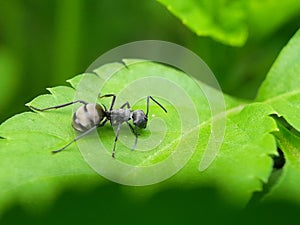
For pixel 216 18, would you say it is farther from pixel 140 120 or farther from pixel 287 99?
pixel 140 120

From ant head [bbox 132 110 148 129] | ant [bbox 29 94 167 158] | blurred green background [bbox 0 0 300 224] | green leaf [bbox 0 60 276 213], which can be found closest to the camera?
green leaf [bbox 0 60 276 213]

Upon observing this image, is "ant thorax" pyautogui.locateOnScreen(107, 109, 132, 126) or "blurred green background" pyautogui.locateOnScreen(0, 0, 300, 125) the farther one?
"blurred green background" pyautogui.locateOnScreen(0, 0, 300, 125)

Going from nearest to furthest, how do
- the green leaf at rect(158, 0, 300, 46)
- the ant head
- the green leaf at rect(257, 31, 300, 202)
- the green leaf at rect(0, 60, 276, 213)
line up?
the green leaf at rect(0, 60, 276, 213) → the green leaf at rect(257, 31, 300, 202) → the ant head → the green leaf at rect(158, 0, 300, 46)

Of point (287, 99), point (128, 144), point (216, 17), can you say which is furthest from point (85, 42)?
point (128, 144)

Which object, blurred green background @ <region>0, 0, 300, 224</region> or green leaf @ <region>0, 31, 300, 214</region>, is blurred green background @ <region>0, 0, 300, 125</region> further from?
green leaf @ <region>0, 31, 300, 214</region>

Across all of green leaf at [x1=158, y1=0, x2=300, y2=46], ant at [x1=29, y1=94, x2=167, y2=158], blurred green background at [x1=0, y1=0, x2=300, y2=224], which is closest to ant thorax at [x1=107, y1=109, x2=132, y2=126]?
ant at [x1=29, y1=94, x2=167, y2=158]

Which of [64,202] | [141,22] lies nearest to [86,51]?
[141,22]

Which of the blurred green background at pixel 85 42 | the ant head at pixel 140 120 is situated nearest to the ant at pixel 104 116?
the ant head at pixel 140 120

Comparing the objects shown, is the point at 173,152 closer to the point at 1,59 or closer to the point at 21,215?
the point at 21,215
